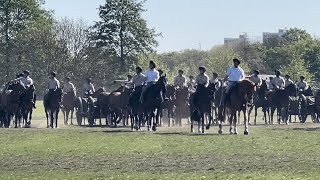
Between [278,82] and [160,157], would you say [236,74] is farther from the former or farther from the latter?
[278,82]

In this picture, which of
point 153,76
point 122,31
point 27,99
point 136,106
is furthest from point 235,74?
point 122,31

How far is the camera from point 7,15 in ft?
357

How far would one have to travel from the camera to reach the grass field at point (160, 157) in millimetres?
19859

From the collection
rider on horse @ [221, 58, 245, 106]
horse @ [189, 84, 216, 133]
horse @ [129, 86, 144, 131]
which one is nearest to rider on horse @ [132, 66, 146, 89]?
horse @ [129, 86, 144, 131]

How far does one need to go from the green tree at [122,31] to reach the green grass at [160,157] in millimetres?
72791

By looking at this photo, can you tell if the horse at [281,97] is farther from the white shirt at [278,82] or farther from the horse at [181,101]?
the horse at [181,101]

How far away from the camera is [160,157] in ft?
79.8

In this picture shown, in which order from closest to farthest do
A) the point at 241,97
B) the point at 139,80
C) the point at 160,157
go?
the point at 160,157, the point at 241,97, the point at 139,80

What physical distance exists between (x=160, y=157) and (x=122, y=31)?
84075 mm

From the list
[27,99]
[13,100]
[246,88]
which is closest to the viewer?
[246,88]

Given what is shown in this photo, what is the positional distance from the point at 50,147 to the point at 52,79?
17.0 m

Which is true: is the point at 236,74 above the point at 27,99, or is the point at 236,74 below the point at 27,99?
above

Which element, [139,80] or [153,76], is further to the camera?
[139,80]

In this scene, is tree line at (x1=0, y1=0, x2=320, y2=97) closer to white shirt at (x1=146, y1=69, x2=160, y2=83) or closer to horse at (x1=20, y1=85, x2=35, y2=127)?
horse at (x1=20, y1=85, x2=35, y2=127)
